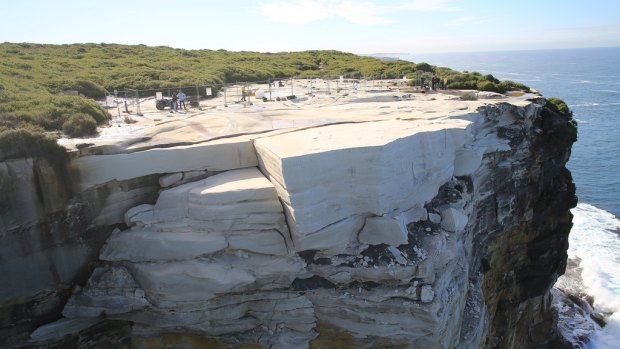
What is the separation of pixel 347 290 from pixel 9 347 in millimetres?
8838

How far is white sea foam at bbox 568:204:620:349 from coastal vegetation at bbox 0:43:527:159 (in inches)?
547

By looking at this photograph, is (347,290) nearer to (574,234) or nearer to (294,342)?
(294,342)

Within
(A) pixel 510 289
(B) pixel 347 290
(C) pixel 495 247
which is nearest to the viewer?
(B) pixel 347 290

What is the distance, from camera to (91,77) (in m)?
24.5

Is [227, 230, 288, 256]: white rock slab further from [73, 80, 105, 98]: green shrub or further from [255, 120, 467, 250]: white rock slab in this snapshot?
[73, 80, 105, 98]: green shrub

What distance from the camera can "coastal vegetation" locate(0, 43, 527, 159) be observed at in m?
12.9

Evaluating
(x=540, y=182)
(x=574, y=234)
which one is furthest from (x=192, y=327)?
(x=574, y=234)

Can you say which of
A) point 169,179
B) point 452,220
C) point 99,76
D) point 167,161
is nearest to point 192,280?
point 169,179

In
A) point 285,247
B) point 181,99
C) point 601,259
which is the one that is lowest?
point 601,259

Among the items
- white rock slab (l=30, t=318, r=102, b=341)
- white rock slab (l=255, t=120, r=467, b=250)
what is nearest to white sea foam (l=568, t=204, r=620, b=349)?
white rock slab (l=255, t=120, r=467, b=250)

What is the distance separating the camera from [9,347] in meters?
11.3

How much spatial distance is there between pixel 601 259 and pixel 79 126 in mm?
33316

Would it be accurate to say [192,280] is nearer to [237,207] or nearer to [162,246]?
[162,246]

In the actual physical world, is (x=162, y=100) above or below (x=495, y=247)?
above
